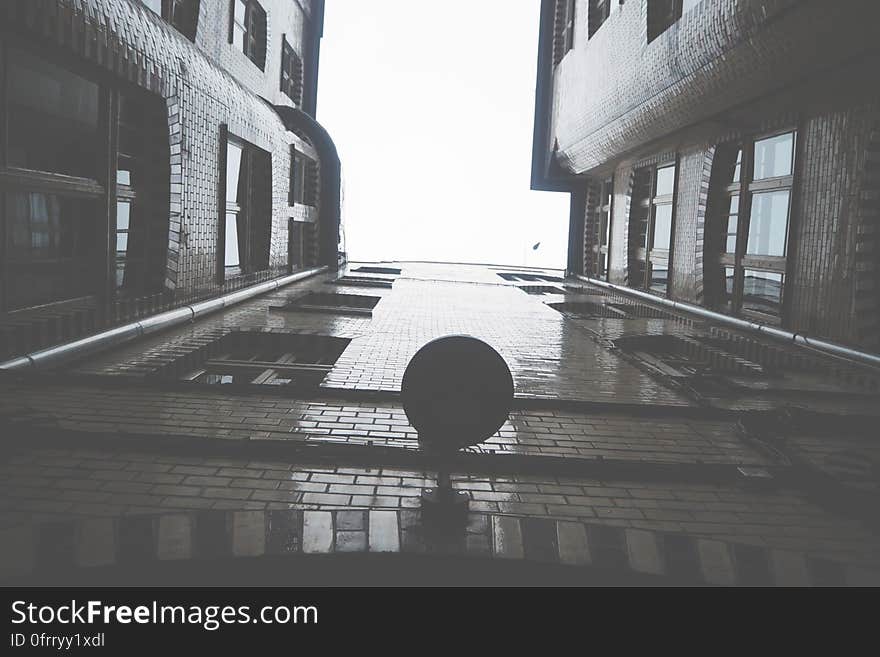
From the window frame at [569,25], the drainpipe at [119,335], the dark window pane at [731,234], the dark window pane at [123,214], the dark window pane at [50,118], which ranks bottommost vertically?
the drainpipe at [119,335]

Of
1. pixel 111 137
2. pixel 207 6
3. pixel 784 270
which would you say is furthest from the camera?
pixel 207 6

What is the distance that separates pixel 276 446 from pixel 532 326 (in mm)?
5769

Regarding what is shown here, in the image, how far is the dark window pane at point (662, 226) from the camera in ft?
42.5

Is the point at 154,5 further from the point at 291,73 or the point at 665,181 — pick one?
the point at 291,73

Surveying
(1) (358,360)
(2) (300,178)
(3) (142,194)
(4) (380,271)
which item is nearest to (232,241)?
(3) (142,194)

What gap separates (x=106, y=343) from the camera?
6043 mm

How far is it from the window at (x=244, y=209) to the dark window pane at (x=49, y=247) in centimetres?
312

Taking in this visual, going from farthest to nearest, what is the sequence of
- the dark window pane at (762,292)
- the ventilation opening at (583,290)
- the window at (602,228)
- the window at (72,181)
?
the window at (602,228), the ventilation opening at (583,290), the dark window pane at (762,292), the window at (72,181)

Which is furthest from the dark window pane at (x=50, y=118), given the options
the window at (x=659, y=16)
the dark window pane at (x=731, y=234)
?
the dark window pane at (x=731, y=234)

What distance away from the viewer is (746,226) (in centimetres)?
974

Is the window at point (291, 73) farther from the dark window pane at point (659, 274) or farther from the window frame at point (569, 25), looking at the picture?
the dark window pane at point (659, 274)
